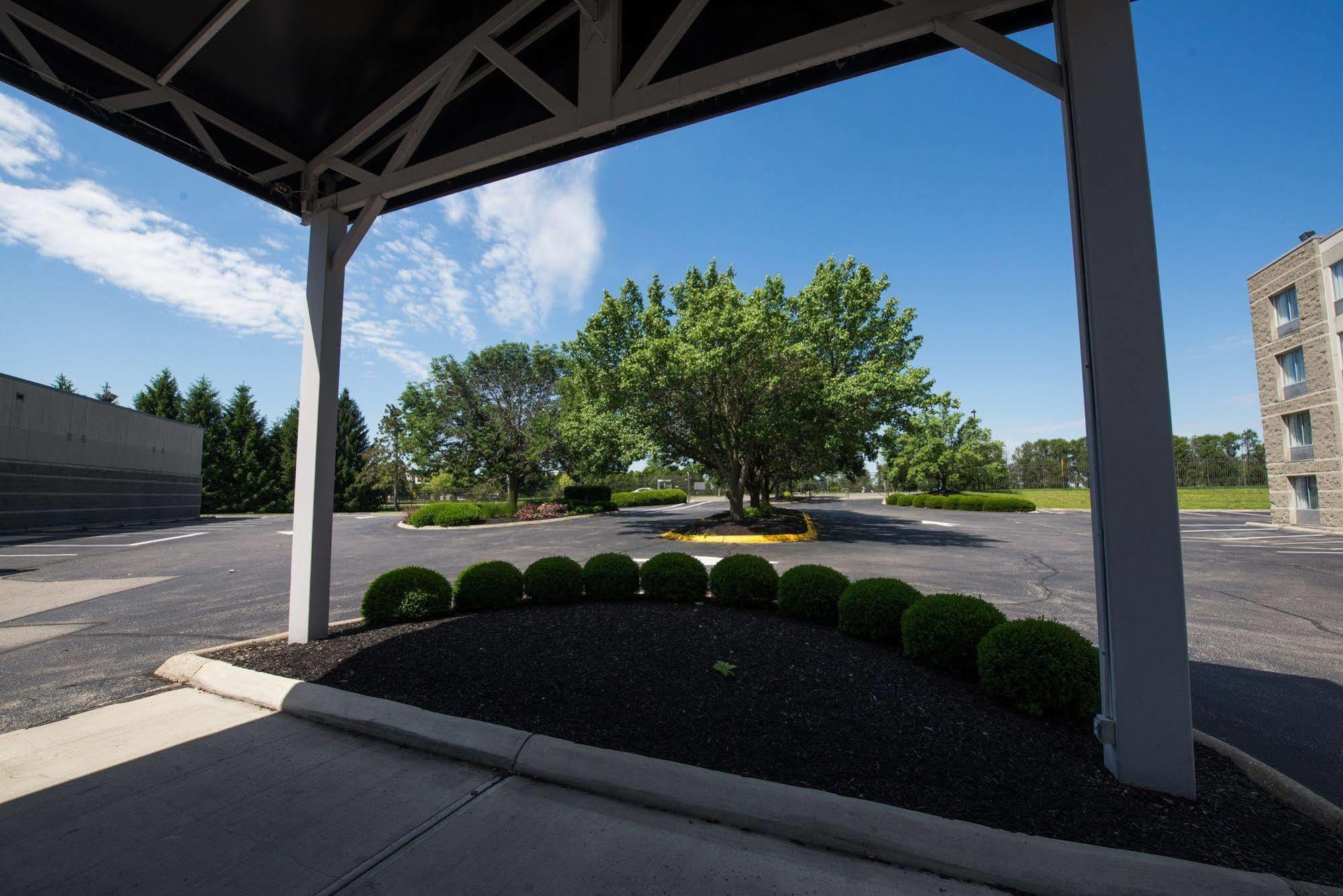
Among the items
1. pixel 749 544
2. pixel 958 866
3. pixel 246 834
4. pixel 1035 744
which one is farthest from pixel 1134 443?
pixel 749 544

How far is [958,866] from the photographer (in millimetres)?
2080

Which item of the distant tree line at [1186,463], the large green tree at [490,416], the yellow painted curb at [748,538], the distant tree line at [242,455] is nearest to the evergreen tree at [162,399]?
the distant tree line at [242,455]

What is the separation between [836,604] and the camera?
4.83 meters

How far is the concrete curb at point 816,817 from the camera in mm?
1966

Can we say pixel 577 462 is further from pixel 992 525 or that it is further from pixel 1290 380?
pixel 1290 380

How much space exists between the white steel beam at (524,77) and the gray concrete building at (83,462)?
24780 millimetres

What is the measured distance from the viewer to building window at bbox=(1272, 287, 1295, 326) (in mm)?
19734

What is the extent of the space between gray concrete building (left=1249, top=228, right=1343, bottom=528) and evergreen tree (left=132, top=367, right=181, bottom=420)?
6130cm

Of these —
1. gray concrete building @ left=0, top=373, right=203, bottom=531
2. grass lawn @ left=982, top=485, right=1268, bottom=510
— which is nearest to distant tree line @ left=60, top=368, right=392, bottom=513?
gray concrete building @ left=0, top=373, right=203, bottom=531

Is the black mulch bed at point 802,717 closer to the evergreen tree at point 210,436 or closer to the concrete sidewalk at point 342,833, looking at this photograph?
the concrete sidewalk at point 342,833

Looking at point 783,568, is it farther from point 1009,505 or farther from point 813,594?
point 1009,505

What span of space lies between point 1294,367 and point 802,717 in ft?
93.8

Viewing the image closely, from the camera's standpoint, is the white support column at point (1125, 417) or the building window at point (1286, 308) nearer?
the white support column at point (1125, 417)

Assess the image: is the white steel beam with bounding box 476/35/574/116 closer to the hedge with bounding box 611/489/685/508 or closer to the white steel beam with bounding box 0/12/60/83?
the white steel beam with bounding box 0/12/60/83
